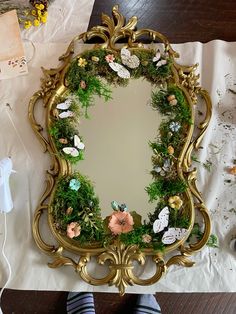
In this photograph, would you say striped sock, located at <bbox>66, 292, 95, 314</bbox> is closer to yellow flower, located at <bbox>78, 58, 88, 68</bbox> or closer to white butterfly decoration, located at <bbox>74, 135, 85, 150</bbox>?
white butterfly decoration, located at <bbox>74, 135, 85, 150</bbox>

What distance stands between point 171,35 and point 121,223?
47 centimetres

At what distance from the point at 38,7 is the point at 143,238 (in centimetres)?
61

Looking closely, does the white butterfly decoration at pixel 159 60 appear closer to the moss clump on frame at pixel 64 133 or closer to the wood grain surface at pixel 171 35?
the wood grain surface at pixel 171 35

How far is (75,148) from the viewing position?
34.9 inches

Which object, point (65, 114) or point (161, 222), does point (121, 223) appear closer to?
point (161, 222)

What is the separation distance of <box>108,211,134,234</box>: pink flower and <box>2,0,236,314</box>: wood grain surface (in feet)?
0.41

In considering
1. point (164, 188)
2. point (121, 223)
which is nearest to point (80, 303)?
point (121, 223)

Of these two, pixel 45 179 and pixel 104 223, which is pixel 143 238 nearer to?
pixel 104 223

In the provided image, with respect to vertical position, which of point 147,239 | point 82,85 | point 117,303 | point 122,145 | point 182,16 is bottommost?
point 117,303

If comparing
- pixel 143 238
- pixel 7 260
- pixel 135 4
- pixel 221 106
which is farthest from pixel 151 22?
pixel 7 260

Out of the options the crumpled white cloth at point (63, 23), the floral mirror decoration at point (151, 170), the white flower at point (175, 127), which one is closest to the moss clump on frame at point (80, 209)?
the floral mirror decoration at point (151, 170)

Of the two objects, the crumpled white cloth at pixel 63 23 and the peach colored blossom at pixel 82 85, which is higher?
the crumpled white cloth at pixel 63 23

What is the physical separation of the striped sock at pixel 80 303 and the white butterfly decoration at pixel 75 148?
Result: 0.95ft

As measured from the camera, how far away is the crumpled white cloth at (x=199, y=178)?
821mm
